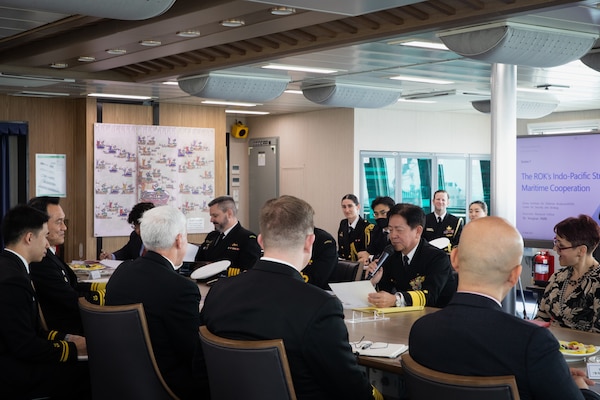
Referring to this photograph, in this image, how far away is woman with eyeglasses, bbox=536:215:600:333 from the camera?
15.3ft

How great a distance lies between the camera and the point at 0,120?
11289 mm

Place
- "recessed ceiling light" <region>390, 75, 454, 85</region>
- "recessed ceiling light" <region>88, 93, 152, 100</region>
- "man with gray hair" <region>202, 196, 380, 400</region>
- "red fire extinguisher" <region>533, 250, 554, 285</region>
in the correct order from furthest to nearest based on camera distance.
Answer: "recessed ceiling light" <region>88, 93, 152, 100</region> < "red fire extinguisher" <region>533, 250, 554, 285</region> < "recessed ceiling light" <region>390, 75, 454, 85</region> < "man with gray hair" <region>202, 196, 380, 400</region>

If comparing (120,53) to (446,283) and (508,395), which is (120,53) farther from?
(508,395)

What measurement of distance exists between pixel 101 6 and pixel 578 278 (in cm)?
328

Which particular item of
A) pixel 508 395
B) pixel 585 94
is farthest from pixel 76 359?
pixel 585 94

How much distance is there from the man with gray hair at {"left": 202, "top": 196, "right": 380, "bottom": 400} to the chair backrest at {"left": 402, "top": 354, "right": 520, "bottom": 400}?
1.38ft

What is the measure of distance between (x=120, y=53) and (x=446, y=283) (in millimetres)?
4281

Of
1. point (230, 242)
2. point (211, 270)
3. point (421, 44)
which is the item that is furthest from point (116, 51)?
point (421, 44)

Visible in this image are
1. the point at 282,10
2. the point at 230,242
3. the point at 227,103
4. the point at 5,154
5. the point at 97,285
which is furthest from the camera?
the point at 227,103

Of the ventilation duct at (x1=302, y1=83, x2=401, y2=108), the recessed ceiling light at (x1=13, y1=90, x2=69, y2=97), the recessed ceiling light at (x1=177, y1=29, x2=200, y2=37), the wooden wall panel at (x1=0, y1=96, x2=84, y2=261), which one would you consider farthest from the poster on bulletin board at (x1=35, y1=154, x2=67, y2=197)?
the recessed ceiling light at (x1=177, y1=29, x2=200, y2=37)

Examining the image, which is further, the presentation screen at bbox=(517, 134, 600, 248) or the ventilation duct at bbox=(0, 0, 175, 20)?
the presentation screen at bbox=(517, 134, 600, 248)

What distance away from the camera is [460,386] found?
2.47m

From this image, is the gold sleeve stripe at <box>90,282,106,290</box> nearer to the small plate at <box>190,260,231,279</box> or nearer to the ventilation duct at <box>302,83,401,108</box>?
the small plate at <box>190,260,231,279</box>

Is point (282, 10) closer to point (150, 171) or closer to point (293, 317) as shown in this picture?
point (293, 317)
